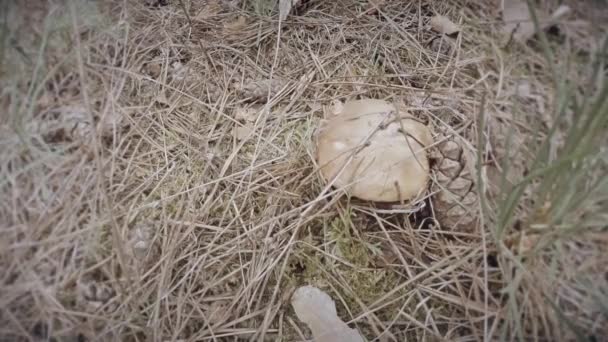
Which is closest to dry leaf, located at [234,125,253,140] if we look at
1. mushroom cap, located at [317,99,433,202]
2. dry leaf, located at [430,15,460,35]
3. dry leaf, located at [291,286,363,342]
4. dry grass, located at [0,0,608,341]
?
dry grass, located at [0,0,608,341]

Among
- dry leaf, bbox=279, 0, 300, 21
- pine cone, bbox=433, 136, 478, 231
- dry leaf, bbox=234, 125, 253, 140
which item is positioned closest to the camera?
pine cone, bbox=433, 136, 478, 231

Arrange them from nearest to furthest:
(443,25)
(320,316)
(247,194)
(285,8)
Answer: (320,316) → (247,194) → (443,25) → (285,8)

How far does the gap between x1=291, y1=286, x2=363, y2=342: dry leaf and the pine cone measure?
338 millimetres

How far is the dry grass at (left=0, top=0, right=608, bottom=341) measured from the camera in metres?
0.90

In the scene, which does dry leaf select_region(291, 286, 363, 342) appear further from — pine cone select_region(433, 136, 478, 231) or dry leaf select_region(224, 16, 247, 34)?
dry leaf select_region(224, 16, 247, 34)

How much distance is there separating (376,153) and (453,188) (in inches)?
8.1

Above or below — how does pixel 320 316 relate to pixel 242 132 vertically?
below

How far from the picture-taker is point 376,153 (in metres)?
1.05

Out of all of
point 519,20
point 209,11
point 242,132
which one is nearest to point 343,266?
point 242,132

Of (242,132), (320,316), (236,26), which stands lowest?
(320,316)

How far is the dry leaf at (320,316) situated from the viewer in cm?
99

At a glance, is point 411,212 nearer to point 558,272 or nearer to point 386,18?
point 558,272

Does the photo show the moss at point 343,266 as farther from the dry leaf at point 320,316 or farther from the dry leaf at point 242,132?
the dry leaf at point 242,132

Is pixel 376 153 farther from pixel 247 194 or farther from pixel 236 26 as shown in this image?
pixel 236 26
